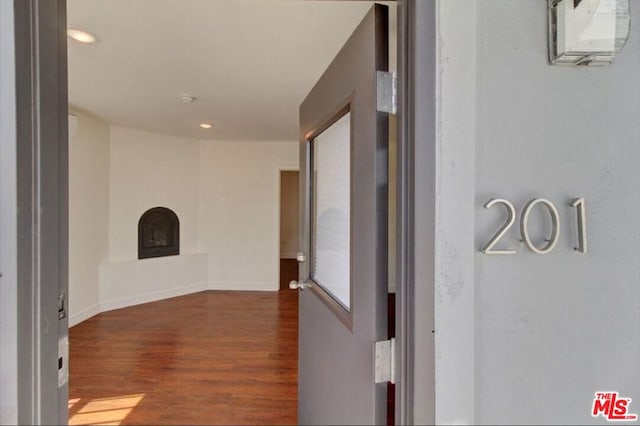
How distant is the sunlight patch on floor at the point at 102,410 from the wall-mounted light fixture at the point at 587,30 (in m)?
2.85

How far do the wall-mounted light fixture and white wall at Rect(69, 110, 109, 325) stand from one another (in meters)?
4.09

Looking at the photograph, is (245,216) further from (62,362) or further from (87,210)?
(62,362)

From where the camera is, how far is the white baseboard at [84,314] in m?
3.44

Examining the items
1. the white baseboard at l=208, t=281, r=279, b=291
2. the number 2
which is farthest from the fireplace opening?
the number 2

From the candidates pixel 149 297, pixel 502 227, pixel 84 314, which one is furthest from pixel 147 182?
pixel 502 227

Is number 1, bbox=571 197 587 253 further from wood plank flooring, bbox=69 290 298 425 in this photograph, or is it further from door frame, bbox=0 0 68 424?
wood plank flooring, bbox=69 290 298 425

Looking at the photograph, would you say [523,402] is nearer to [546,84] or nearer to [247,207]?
[546,84]

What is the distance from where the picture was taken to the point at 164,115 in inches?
139

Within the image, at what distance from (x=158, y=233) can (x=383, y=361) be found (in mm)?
4538

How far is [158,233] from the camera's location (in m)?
4.59

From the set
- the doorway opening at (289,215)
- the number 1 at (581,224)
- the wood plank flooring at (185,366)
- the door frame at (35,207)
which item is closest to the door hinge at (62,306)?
the door frame at (35,207)

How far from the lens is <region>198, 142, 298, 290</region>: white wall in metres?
5.04

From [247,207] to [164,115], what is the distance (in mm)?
1965

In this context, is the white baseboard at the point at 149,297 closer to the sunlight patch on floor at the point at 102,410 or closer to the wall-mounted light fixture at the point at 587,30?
Answer: the sunlight patch on floor at the point at 102,410
